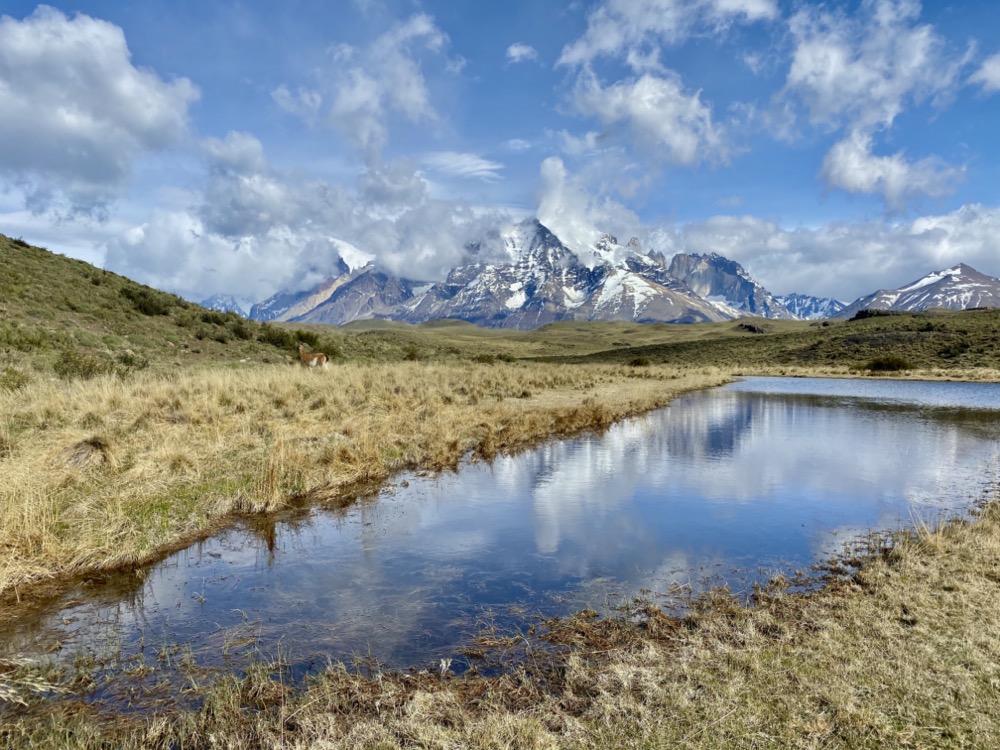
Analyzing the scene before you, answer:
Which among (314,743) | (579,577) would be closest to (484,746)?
(314,743)

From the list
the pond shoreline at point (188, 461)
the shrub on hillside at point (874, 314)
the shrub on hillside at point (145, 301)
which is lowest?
the pond shoreline at point (188, 461)

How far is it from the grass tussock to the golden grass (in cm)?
429

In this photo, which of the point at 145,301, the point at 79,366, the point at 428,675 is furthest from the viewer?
the point at 145,301

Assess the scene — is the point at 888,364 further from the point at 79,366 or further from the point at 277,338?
the point at 79,366

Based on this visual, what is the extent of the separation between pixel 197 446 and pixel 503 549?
28.4ft

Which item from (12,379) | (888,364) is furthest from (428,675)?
(888,364)

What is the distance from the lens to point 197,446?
537 inches

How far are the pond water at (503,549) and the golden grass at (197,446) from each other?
0.91 m

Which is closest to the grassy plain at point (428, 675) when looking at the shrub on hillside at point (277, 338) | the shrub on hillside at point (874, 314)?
the shrub on hillside at point (277, 338)

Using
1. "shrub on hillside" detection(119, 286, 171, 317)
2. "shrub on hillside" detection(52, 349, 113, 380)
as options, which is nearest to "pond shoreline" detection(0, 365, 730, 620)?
"shrub on hillside" detection(52, 349, 113, 380)

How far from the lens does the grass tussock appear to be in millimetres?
4387

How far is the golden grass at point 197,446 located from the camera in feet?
28.3

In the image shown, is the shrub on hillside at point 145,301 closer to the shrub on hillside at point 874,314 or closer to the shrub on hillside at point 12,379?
the shrub on hillside at point 12,379

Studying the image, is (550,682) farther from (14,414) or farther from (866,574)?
(14,414)
